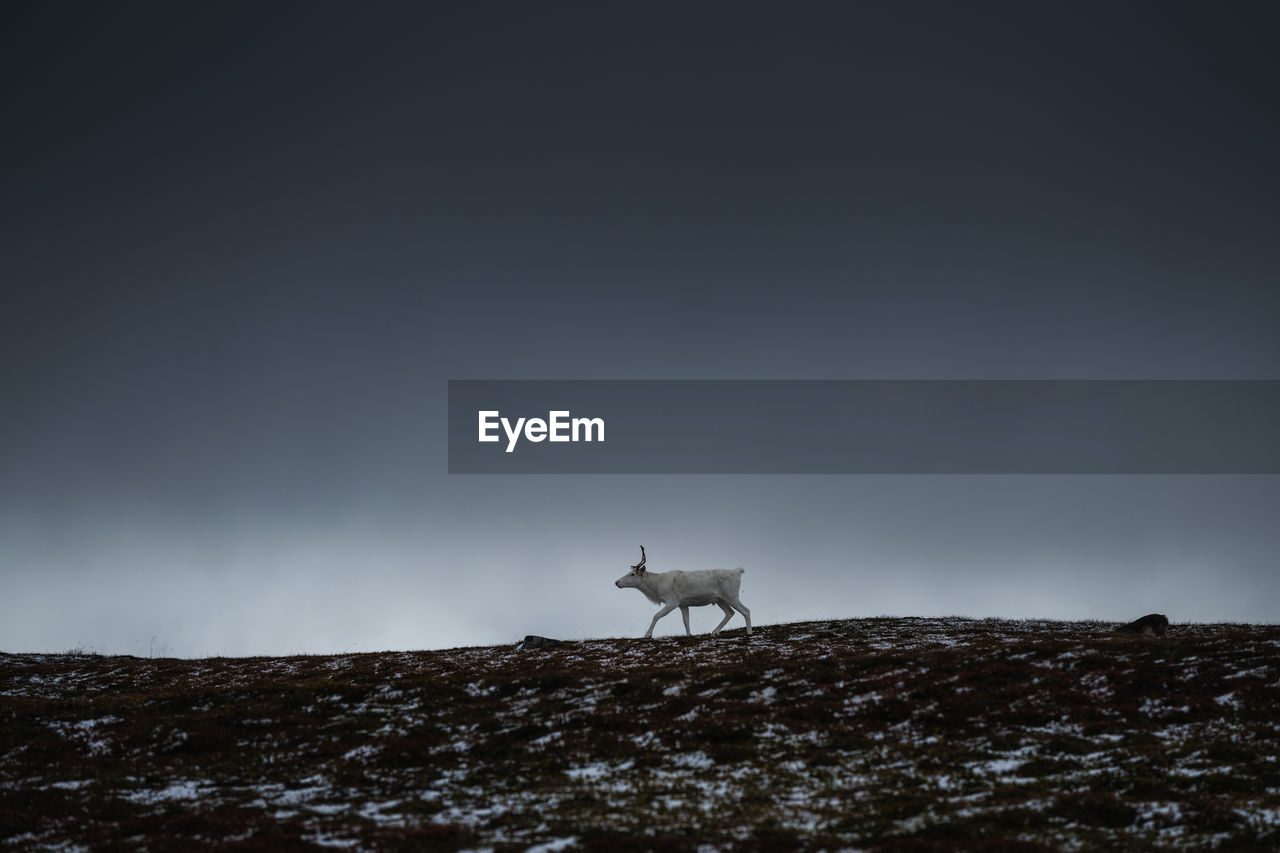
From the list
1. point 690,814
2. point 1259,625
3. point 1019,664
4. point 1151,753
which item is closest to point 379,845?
point 690,814

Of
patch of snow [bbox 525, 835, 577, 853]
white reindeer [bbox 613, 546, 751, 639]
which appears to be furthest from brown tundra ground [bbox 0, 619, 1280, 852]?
white reindeer [bbox 613, 546, 751, 639]

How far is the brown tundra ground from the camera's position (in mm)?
17500

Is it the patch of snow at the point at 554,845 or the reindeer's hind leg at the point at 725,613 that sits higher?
the reindeer's hind leg at the point at 725,613

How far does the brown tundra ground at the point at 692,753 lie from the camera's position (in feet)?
57.4

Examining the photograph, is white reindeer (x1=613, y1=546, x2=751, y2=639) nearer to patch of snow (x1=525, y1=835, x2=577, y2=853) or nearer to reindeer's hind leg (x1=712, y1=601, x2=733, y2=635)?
reindeer's hind leg (x1=712, y1=601, x2=733, y2=635)

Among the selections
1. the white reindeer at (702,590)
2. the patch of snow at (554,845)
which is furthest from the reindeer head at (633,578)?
the patch of snow at (554,845)

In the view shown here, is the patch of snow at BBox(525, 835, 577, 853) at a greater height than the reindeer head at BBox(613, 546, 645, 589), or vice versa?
the reindeer head at BBox(613, 546, 645, 589)

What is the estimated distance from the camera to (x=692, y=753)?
2462cm

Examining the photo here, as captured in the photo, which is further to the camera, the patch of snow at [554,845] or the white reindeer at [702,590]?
the white reindeer at [702,590]

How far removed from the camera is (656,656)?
3959cm

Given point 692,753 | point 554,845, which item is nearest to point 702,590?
point 692,753

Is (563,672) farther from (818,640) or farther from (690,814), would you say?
(690,814)

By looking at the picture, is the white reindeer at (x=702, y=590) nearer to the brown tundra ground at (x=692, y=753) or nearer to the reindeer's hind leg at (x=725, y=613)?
the reindeer's hind leg at (x=725, y=613)

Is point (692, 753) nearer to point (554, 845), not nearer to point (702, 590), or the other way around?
point (554, 845)
